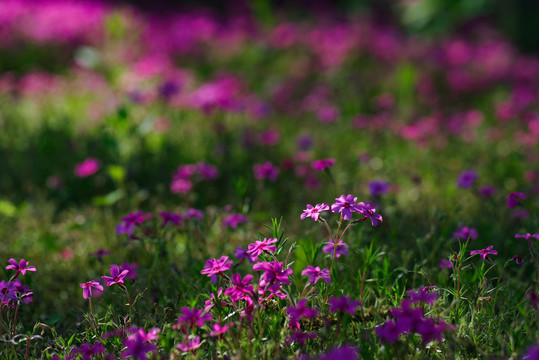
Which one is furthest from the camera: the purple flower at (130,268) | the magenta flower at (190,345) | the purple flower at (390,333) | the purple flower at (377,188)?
the purple flower at (377,188)

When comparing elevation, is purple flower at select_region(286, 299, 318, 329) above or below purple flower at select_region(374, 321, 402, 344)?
below

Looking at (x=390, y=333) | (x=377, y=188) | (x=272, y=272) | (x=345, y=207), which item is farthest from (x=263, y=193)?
(x=390, y=333)

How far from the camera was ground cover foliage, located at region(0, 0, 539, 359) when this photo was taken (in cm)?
190

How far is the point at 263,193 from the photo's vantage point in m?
3.59

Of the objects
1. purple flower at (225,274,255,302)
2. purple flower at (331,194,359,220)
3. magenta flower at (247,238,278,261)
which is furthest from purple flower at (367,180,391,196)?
purple flower at (225,274,255,302)

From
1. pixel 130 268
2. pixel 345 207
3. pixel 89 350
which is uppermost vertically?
pixel 345 207

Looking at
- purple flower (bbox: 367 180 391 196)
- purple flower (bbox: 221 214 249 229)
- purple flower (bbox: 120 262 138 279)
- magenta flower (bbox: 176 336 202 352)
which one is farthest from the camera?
purple flower (bbox: 367 180 391 196)

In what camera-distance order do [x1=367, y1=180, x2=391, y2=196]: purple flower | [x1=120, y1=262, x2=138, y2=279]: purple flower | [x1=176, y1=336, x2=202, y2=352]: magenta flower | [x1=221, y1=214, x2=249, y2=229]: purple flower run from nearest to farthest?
[x1=176, y1=336, x2=202, y2=352]: magenta flower < [x1=120, y1=262, x2=138, y2=279]: purple flower < [x1=221, y1=214, x2=249, y2=229]: purple flower < [x1=367, y1=180, x2=391, y2=196]: purple flower

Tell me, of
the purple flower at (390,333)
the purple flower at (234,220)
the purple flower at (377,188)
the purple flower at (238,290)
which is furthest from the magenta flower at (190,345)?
the purple flower at (377,188)

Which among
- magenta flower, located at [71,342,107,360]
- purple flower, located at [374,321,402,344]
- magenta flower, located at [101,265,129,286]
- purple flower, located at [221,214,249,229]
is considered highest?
purple flower, located at [374,321,402,344]

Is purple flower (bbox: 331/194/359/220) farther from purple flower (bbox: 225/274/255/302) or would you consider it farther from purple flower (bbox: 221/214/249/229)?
purple flower (bbox: 221/214/249/229)

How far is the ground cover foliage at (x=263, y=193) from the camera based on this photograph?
6.24 ft

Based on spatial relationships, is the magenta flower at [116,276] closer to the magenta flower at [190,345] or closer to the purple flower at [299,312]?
the magenta flower at [190,345]

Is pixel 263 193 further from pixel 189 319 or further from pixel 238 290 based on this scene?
pixel 189 319
